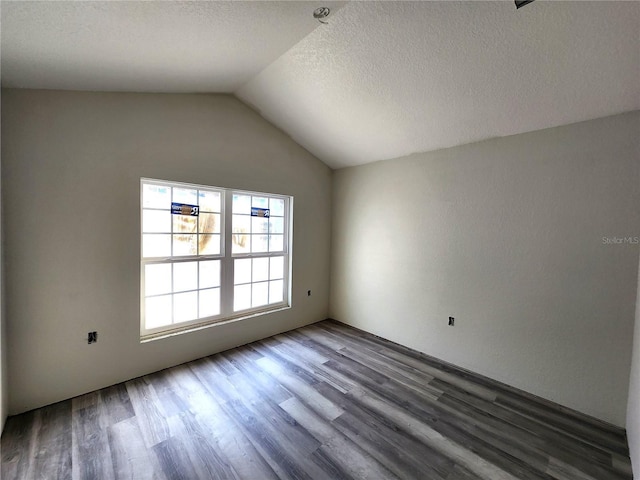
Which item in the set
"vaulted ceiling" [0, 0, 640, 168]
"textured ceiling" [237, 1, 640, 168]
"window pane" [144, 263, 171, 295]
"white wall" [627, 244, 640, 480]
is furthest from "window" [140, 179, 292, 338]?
"white wall" [627, 244, 640, 480]

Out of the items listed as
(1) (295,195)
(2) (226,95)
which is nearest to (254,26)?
(2) (226,95)

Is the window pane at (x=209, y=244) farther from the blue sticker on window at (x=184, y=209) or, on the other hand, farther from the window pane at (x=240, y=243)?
the blue sticker on window at (x=184, y=209)

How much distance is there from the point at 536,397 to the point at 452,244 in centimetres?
155

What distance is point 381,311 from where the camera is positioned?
3553 mm

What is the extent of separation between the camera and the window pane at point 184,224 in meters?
2.79

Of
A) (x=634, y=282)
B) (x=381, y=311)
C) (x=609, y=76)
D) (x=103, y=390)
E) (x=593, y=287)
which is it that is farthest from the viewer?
(x=381, y=311)

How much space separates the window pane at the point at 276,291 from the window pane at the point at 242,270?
15.6 inches

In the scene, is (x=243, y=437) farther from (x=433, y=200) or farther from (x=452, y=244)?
(x=433, y=200)

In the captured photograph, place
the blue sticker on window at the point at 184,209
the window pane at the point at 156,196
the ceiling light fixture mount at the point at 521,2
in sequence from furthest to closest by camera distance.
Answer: the blue sticker on window at the point at 184,209
the window pane at the point at 156,196
the ceiling light fixture mount at the point at 521,2

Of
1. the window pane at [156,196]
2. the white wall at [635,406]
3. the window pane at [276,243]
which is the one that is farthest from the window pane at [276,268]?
the white wall at [635,406]

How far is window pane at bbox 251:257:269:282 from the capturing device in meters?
3.51

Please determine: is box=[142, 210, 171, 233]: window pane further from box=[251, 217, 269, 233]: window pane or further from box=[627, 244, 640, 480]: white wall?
box=[627, 244, 640, 480]: white wall

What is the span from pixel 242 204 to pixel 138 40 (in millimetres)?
1860

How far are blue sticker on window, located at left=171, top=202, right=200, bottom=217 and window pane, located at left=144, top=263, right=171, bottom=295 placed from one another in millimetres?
581
